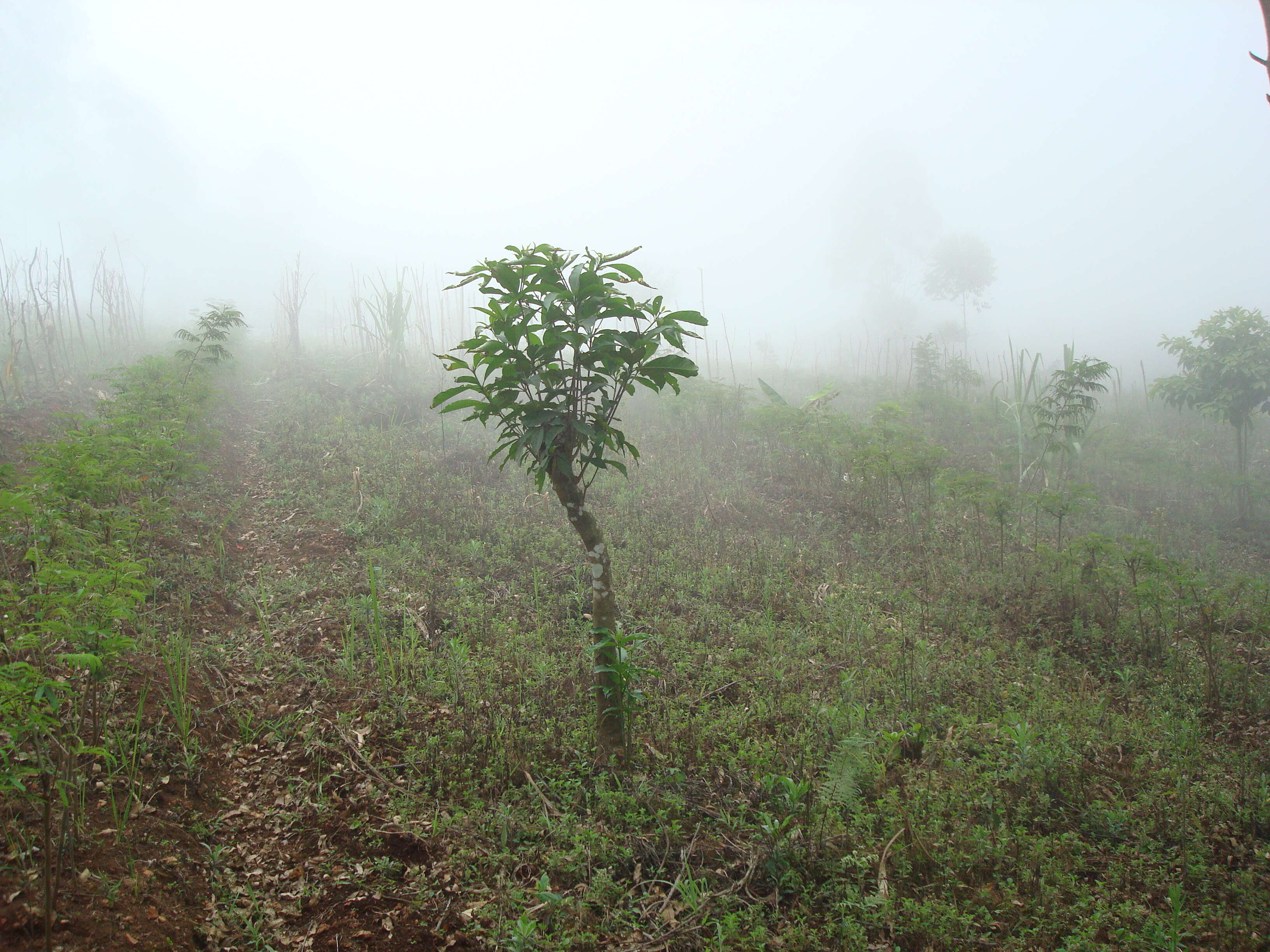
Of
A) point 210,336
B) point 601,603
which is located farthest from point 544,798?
point 210,336

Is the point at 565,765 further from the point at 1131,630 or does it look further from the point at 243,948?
the point at 1131,630

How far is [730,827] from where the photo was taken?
317 centimetres

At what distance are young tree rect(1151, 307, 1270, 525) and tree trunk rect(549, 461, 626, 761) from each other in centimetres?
1255

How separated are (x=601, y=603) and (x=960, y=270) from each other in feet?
107

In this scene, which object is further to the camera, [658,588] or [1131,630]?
[658,588]

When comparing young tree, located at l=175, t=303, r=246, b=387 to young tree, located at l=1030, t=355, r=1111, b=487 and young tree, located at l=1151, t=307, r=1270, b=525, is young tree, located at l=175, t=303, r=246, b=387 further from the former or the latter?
young tree, located at l=1151, t=307, r=1270, b=525

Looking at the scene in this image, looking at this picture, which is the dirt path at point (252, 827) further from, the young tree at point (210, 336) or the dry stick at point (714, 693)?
the young tree at point (210, 336)

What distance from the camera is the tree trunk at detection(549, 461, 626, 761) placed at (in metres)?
3.38

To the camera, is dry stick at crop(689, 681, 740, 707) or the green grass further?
dry stick at crop(689, 681, 740, 707)

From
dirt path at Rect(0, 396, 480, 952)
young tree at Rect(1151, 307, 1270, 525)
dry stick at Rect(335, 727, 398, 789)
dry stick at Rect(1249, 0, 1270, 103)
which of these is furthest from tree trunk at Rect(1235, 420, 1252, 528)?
dry stick at Rect(335, 727, 398, 789)

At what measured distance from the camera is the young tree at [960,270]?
2902cm

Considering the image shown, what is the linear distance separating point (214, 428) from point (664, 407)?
8986 millimetres

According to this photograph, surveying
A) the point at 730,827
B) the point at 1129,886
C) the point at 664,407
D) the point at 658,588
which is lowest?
the point at 1129,886

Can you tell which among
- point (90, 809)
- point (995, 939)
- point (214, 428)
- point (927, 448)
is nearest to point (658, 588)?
point (995, 939)
